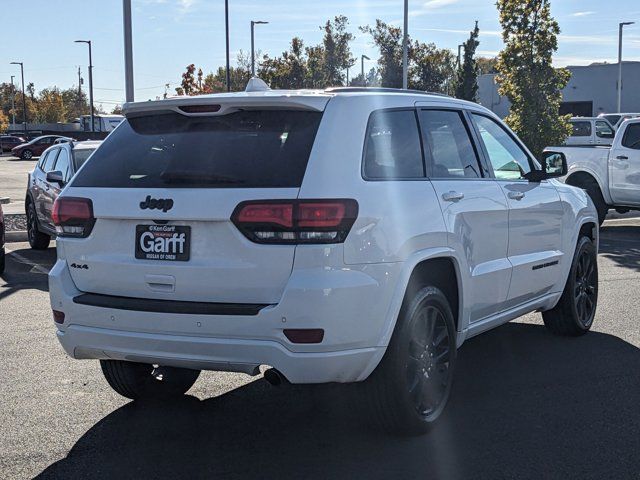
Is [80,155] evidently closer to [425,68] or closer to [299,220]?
[299,220]

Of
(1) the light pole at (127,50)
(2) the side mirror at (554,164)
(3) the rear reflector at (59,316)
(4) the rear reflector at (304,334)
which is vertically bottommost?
(3) the rear reflector at (59,316)

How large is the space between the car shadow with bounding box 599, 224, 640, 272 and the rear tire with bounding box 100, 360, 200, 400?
7.28 meters

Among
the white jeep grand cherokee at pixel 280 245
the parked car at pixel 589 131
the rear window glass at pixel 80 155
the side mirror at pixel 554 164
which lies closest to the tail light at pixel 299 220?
the white jeep grand cherokee at pixel 280 245

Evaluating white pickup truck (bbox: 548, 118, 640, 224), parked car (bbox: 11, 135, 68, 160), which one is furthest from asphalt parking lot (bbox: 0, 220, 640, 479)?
parked car (bbox: 11, 135, 68, 160)

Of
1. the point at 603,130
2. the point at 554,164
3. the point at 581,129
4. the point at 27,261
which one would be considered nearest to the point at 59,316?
the point at 554,164

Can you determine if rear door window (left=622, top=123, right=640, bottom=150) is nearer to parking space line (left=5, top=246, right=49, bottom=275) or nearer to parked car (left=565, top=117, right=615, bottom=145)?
parking space line (left=5, top=246, right=49, bottom=275)

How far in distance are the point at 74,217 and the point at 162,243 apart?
0.67m

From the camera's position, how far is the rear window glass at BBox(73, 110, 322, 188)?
435 centimetres

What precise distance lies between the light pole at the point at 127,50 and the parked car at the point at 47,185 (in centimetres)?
464

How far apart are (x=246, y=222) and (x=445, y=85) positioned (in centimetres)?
7250

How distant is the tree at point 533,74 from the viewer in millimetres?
24078

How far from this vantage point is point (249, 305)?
4258 millimetres

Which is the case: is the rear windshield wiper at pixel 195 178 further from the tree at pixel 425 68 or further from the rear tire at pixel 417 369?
the tree at pixel 425 68

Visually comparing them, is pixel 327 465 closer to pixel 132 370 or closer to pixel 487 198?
pixel 132 370
